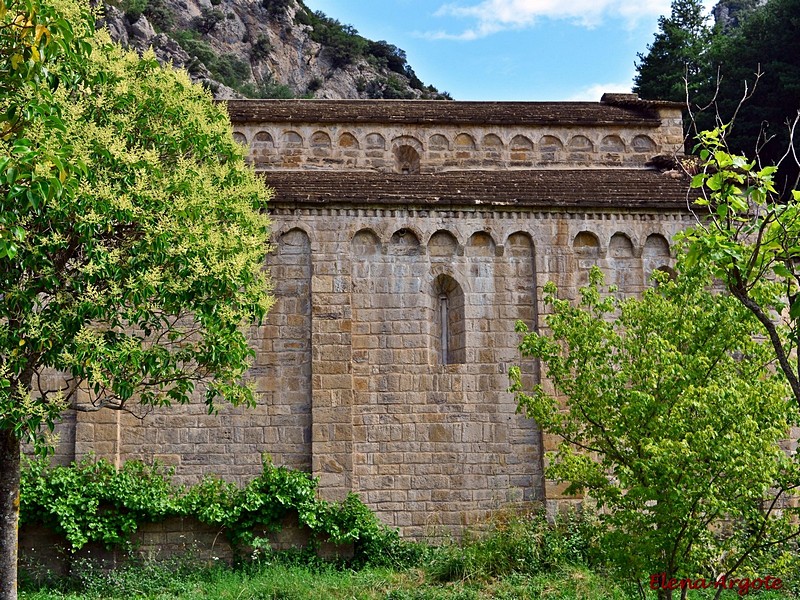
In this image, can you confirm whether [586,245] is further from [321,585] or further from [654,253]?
[321,585]

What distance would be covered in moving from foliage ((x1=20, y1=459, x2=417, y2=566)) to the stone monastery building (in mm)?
355

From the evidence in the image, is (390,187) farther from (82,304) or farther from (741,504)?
(741,504)

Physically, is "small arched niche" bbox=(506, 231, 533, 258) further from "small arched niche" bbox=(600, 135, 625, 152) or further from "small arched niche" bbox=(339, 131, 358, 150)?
"small arched niche" bbox=(339, 131, 358, 150)

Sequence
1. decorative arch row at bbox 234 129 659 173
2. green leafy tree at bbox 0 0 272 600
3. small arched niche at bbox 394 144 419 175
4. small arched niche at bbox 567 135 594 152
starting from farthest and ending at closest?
small arched niche at bbox 567 135 594 152 → small arched niche at bbox 394 144 419 175 → decorative arch row at bbox 234 129 659 173 → green leafy tree at bbox 0 0 272 600

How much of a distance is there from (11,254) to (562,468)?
6.90 meters

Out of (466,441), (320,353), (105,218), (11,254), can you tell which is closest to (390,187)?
(320,353)

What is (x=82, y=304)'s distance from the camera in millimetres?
9570

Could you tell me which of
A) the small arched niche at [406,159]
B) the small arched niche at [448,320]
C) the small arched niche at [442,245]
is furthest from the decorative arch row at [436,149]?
the small arched niche at [448,320]

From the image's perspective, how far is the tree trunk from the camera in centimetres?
1027

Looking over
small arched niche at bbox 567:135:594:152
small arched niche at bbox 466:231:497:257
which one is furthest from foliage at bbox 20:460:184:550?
small arched niche at bbox 567:135:594:152

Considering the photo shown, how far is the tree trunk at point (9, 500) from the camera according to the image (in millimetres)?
10266

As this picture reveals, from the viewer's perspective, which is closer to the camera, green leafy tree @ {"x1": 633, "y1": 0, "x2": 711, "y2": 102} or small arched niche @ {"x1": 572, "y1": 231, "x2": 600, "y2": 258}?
small arched niche @ {"x1": 572, "y1": 231, "x2": 600, "y2": 258}

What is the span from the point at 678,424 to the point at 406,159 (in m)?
10.0
